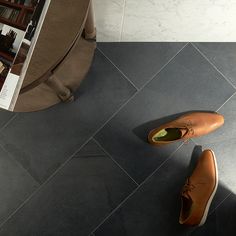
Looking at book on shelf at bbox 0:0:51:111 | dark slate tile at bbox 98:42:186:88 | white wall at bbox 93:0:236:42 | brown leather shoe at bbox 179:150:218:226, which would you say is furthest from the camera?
dark slate tile at bbox 98:42:186:88

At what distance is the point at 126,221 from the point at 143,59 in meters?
0.62

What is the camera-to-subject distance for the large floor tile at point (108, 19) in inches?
38.4

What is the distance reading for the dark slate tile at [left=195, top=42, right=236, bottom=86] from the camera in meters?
1.30

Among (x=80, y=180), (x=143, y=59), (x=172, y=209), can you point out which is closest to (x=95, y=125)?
(x=80, y=180)

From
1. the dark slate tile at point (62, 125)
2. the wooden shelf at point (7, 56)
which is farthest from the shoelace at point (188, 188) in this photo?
the wooden shelf at point (7, 56)

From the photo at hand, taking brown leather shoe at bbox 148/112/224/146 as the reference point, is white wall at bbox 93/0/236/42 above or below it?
above

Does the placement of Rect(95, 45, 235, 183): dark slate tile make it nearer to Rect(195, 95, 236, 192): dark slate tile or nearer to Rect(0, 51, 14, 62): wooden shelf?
Rect(195, 95, 236, 192): dark slate tile

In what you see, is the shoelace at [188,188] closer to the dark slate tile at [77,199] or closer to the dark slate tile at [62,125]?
the dark slate tile at [77,199]

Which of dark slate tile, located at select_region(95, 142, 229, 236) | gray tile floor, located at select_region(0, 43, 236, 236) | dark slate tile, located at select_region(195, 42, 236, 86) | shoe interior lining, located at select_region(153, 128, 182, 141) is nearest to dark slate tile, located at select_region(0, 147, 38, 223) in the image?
gray tile floor, located at select_region(0, 43, 236, 236)

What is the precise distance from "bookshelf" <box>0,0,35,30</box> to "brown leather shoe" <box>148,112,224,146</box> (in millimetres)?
672

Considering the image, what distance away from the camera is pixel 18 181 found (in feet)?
4.17

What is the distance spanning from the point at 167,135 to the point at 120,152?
0.19 m

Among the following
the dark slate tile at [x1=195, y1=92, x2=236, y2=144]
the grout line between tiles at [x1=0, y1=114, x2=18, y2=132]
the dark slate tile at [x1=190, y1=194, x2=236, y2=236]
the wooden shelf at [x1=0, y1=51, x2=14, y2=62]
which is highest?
the wooden shelf at [x1=0, y1=51, x2=14, y2=62]

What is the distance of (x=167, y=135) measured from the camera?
123cm
